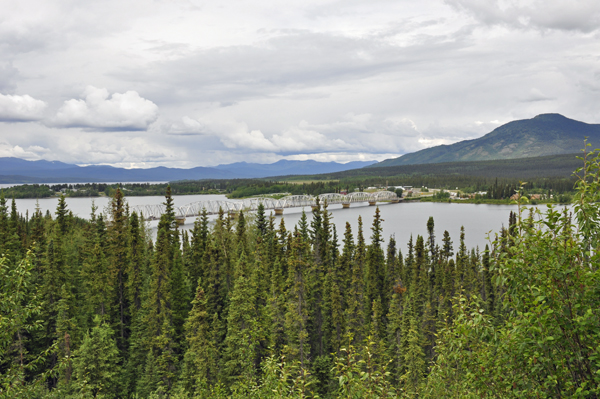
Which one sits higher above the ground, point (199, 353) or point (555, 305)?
point (555, 305)

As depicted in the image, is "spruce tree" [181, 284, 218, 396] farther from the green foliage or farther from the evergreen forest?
the green foliage

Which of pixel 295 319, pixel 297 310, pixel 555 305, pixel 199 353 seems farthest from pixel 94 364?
pixel 555 305

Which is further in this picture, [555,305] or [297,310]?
[297,310]

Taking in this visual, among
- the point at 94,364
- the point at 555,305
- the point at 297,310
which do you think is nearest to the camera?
the point at 555,305

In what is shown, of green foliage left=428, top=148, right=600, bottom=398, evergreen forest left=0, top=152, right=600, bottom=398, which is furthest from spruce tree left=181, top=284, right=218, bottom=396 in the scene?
green foliage left=428, top=148, right=600, bottom=398

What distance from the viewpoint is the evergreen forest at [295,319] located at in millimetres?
7543

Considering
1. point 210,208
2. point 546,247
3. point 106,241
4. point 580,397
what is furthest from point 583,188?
point 210,208

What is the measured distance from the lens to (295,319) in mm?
38375

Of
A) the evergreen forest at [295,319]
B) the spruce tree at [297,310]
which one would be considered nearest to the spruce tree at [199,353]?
the evergreen forest at [295,319]

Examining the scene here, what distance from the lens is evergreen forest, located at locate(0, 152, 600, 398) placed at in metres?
7.54

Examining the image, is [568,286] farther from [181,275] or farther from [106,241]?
[106,241]

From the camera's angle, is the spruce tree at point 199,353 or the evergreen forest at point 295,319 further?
the spruce tree at point 199,353

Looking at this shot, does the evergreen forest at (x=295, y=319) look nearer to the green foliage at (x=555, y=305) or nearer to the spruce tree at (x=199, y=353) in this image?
the green foliage at (x=555, y=305)

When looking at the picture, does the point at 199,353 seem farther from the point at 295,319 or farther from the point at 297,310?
the point at 297,310
